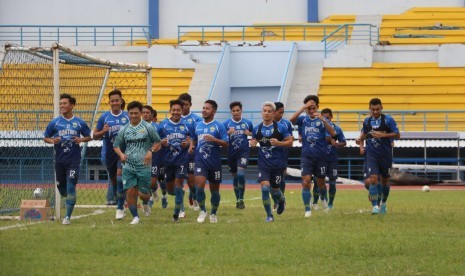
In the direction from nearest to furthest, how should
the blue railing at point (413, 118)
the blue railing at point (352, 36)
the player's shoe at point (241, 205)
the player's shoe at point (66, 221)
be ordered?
the player's shoe at point (66, 221) → the player's shoe at point (241, 205) → the blue railing at point (413, 118) → the blue railing at point (352, 36)

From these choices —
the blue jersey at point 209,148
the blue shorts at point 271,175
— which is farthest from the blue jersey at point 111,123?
the blue shorts at point 271,175

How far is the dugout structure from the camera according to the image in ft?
74.0

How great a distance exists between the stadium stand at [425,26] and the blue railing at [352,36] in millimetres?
413

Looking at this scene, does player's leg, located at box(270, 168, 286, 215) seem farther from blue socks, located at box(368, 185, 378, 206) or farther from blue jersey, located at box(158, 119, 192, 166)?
blue socks, located at box(368, 185, 378, 206)

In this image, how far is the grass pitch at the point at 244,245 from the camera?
13.0 m

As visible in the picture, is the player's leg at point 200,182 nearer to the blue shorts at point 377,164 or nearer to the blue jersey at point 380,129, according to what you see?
the blue shorts at point 377,164

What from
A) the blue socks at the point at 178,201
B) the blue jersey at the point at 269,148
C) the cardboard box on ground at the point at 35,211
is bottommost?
the cardboard box on ground at the point at 35,211

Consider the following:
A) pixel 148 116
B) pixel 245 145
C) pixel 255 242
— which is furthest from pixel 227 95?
pixel 255 242

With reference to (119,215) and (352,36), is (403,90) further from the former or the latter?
(119,215)

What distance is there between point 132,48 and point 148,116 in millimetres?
24846

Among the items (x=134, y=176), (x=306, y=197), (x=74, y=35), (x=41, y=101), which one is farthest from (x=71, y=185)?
(x=74, y=35)

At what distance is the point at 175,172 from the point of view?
20406mm

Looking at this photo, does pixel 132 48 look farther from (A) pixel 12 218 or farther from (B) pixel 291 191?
(A) pixel 12 218

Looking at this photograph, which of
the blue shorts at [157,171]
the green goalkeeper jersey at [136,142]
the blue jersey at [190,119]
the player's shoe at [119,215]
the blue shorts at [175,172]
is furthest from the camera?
the blue shorts at [157,171]
